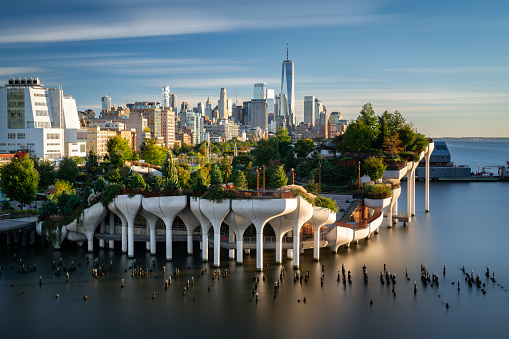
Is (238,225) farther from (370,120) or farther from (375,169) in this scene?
(370,120)

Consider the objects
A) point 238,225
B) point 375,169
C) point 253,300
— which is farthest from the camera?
point 375,169

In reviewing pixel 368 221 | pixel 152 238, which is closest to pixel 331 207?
pixel 368 221

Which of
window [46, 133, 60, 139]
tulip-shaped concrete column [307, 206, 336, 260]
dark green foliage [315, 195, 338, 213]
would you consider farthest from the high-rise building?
dark green foliage [315, 195, 338, 213]

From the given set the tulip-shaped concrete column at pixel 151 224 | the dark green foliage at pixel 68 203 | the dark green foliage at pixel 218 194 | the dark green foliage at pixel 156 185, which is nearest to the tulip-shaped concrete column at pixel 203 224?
the dark green foliage at pixel 218 194

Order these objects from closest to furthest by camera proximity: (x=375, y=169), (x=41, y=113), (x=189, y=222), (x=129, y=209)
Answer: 1. (x=129, y=209)
2. (x=189, y=222)
3. (x=375, y=169)
4. (x=41, y=113)

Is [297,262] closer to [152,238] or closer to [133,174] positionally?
[152,238]

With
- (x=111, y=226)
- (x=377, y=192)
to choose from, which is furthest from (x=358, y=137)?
(x=111, y=226)

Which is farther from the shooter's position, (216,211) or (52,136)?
(52,136)
